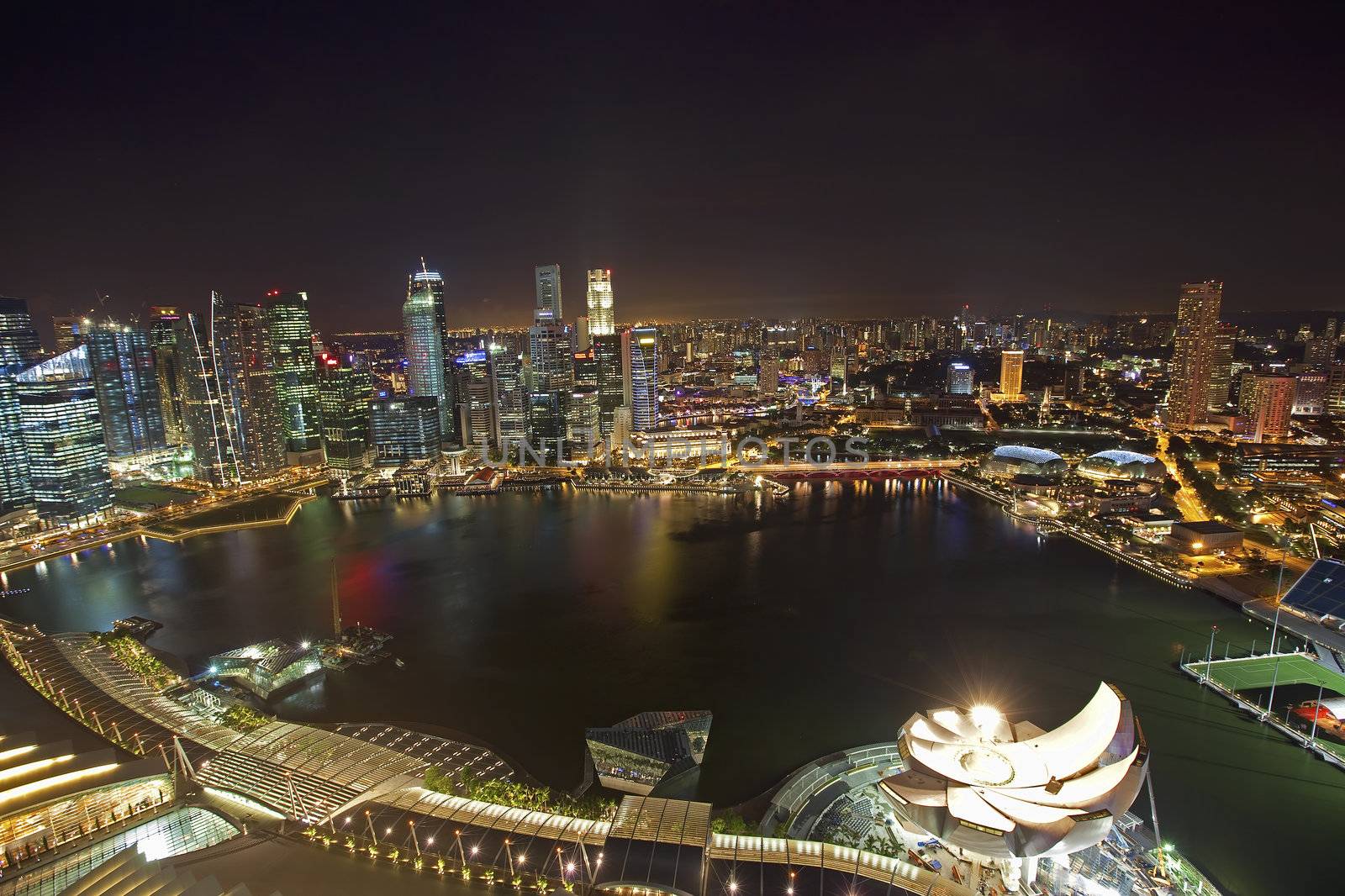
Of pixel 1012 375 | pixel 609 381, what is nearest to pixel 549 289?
pixel 609 381

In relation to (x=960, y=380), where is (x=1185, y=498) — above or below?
below

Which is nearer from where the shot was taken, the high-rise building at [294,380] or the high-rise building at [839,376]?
the high-rise building at [294,380]

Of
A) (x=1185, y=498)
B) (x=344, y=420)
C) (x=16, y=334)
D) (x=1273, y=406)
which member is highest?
(x=16, y=334)

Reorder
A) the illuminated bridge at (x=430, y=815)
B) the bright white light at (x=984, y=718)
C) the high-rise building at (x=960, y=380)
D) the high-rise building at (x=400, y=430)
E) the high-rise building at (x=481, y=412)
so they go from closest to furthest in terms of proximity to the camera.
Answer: the illuminated bridge at (x=430, y=815) < the bright white light at (x=984, y=718) < the high-rise building at (x=400, y=430) < the high-rise building at (x=481, y=412) < the high-rise building at (x=960, y=380)

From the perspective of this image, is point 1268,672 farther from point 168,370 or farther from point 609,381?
point 168,370

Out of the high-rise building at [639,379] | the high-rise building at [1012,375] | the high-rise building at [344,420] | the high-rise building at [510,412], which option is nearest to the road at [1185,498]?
the high-rise building at [1012,375]

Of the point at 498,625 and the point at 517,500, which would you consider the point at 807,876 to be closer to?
the point at 498,625

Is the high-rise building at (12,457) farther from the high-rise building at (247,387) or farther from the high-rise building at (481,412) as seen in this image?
the high-rise building at (481,412)

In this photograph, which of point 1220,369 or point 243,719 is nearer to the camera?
point 243,719
